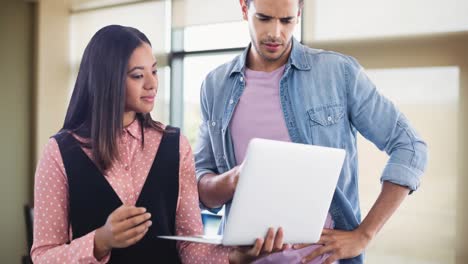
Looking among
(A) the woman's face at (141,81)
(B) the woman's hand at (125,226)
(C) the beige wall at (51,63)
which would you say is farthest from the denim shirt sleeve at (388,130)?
(C) the beige wall at (51,63)

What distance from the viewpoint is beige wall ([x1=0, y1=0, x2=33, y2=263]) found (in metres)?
4.97

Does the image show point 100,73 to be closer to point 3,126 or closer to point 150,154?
point 150,154

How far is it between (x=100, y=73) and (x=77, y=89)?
2.8 inches

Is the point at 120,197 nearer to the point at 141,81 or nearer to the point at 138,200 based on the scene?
the point at 138,200

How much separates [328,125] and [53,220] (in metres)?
0.74

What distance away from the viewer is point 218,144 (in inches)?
61.2

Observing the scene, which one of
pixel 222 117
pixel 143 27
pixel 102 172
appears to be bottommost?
pixel 102 172

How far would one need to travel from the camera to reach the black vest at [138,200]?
3.55ft

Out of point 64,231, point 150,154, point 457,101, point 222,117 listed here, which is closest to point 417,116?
point 457,101

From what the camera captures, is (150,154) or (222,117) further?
(222,117)

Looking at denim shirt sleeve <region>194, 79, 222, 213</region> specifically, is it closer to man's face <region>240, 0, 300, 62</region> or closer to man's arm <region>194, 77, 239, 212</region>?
man's arm <region>194, 77, 239, 212</region>

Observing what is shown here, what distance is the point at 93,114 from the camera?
112 centimetres

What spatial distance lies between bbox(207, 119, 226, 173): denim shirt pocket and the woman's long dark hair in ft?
1.49

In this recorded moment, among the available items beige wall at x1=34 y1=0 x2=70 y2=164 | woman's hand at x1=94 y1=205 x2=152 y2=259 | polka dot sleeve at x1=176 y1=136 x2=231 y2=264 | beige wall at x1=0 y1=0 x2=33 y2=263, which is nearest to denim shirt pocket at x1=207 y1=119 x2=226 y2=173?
polka dot sleeve at x1=176 y1=136 x2=231 y2=264
